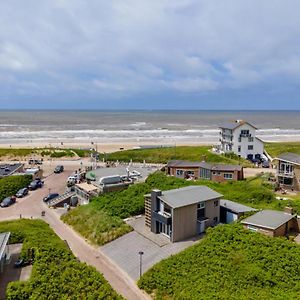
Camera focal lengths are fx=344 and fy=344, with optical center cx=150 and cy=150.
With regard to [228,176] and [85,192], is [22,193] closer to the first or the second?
[85,192]

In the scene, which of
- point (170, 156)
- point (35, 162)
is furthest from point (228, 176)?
point (35, 162)

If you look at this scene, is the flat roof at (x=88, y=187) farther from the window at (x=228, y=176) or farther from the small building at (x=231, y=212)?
the window at (x=228, y=176)

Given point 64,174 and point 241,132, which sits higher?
point 241,132

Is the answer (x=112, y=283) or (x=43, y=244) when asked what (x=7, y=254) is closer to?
(x=43, y=244)

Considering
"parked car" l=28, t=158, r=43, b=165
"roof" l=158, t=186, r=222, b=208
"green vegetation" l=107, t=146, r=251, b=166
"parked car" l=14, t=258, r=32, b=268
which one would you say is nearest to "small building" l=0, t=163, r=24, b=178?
"parked car" l=28, t=158, r=43, b=165

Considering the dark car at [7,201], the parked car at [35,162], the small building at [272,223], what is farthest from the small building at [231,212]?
the parked car at [35,162]

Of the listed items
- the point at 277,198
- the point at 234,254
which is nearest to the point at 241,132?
the point at 277,198
